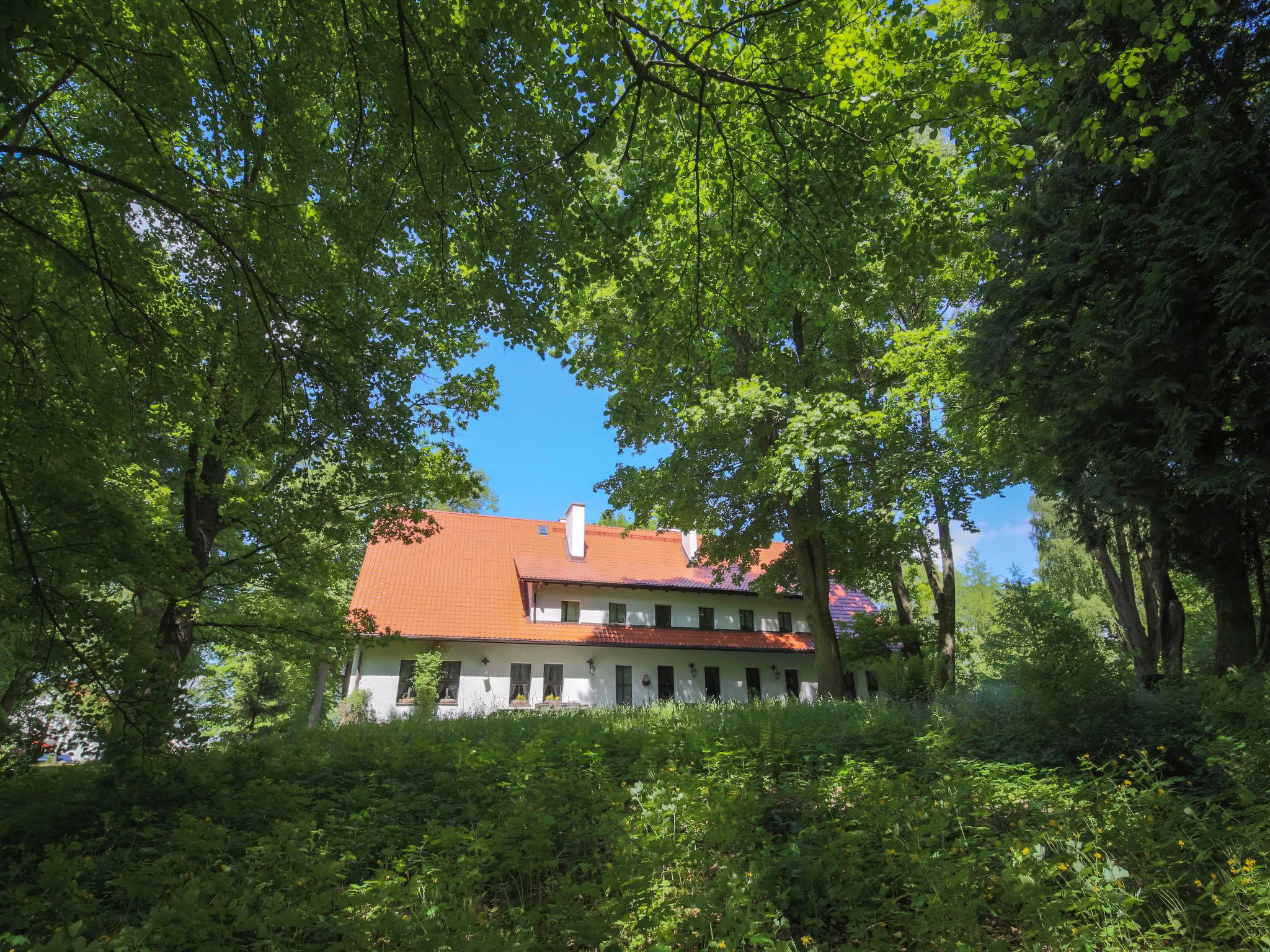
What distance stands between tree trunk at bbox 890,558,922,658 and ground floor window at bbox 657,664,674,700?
9067 millimetres

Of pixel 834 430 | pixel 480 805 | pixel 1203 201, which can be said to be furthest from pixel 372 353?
pixel 1203 201

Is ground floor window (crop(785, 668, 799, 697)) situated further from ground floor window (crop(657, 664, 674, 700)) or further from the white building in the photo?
ground floor window (crop(657, 664, 674, 700))

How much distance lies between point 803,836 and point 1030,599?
39.3 feet

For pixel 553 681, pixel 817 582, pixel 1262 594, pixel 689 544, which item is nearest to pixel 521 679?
pixel 553 681

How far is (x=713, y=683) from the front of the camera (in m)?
26.2

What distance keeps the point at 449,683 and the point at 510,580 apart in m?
5.23

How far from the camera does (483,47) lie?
4.86m

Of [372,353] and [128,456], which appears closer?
[372,353]

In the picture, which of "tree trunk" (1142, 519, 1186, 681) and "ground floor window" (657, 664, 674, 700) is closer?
"tree trunk" (1142, 519, 1186, 681)

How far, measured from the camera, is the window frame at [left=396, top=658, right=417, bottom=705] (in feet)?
67.9

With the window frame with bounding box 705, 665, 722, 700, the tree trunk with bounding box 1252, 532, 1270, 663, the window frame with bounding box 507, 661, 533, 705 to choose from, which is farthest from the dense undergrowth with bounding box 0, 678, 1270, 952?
the window frame with bounding box 705, 665, 722, 700

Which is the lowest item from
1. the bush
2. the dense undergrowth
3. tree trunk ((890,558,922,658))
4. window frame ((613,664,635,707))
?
the dense undergrowth

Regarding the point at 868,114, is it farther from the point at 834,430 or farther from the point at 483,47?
the point at 834,430

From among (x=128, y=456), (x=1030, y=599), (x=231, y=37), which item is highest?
(x=231, y=37)
